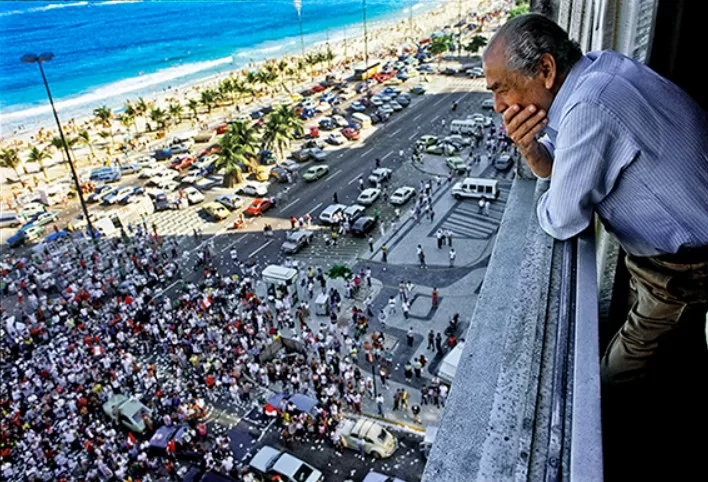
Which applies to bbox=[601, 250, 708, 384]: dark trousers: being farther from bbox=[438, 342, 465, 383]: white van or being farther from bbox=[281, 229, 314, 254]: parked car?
bbox=[281, 229, 314, 254]: parked car

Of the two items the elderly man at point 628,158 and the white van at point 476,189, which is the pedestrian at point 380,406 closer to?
the elderly man at point 628,158

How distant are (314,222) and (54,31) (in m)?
151

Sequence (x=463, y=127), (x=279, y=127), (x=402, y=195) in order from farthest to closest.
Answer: (x=463, y=127) < (x=279, y=127) < (x=402, y=195)

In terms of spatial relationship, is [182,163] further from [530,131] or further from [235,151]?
[530,131]

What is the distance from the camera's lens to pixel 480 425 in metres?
3.53

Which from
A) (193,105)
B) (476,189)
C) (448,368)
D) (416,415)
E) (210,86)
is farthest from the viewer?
(210,86)

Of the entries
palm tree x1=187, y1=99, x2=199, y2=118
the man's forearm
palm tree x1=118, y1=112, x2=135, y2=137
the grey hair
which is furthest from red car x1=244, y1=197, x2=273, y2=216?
the grey hair

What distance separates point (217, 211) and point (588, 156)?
35.3m

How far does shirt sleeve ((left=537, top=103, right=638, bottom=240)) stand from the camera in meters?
2.70

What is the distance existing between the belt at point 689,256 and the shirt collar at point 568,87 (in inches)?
37.2

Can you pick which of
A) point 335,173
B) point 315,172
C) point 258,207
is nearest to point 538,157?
point 258,207

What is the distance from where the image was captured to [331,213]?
33.2 metres

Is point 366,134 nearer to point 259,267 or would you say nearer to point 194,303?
point 259,267

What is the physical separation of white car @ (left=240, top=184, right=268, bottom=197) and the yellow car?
2.93m
